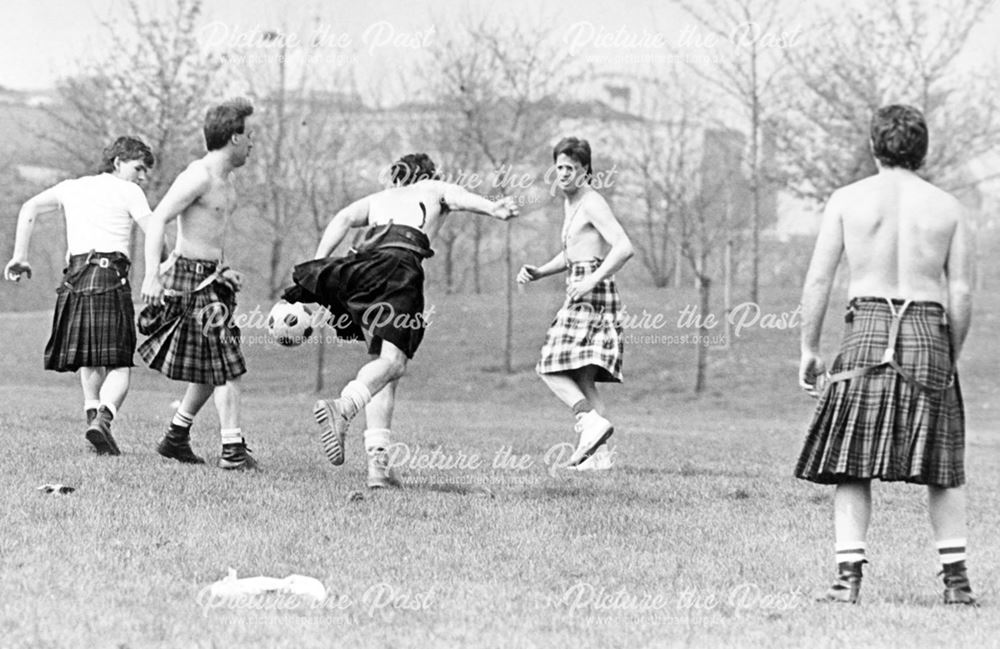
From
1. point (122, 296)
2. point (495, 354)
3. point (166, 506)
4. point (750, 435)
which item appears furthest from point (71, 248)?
point (495, 354)

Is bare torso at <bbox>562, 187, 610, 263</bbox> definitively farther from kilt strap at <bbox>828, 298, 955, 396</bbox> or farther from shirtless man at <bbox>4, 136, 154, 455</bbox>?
kilt strap at <bbox>828, 298, 955, 396</bbox>

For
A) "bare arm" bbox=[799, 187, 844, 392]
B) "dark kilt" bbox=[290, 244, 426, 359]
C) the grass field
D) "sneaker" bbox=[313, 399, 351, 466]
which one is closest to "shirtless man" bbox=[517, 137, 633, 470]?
the grass field

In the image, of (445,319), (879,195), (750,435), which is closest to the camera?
(879,195)

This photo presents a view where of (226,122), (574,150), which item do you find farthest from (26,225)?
(574,150)

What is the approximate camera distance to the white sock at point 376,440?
8039 millimetres

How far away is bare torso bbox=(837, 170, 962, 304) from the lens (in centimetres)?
544

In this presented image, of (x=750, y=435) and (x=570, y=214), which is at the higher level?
(x=570, y=214)

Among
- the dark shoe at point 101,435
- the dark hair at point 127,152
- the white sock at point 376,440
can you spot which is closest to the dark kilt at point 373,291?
the white sock at point 376,440

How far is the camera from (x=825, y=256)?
5.50m

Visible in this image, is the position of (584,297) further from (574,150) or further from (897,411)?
(897,411)

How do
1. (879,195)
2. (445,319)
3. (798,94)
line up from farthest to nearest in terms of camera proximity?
(445,319), (798,94), (879,195)

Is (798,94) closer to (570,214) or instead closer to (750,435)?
(750,435)

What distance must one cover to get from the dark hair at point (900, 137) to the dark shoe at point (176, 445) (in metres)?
5.06

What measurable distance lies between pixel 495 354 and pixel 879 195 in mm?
21872
